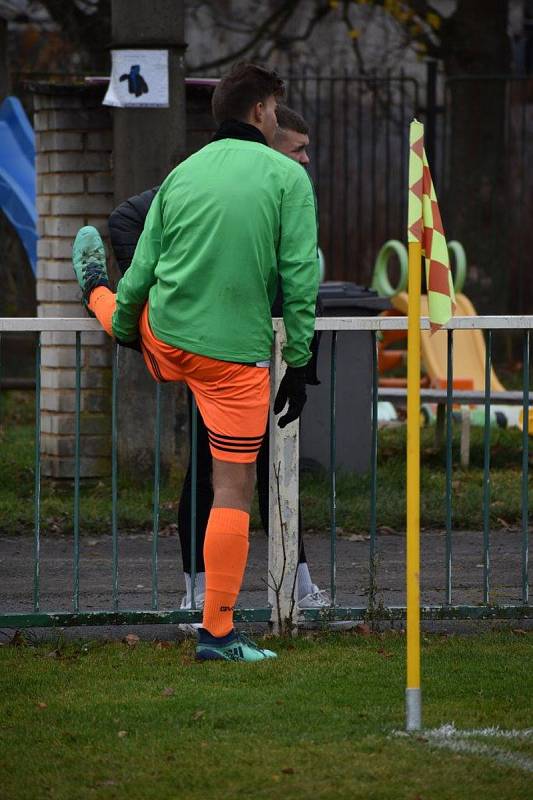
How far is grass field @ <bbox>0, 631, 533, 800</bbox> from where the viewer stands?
3957mm

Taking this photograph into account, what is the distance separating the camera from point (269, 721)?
451 cm

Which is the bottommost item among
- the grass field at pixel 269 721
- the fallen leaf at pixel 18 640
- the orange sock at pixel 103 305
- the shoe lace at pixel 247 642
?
the fallen leaf at pixel 18 640

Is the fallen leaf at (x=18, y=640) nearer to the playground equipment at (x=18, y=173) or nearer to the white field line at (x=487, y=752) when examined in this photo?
the white field line at (x=487, y=752)

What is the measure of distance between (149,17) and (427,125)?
7806mm

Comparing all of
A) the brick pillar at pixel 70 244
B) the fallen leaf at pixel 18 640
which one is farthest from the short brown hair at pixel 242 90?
the brick pillar at pixel 70 244

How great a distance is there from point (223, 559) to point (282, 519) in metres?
0.44

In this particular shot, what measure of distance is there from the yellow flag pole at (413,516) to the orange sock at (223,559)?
91 cm

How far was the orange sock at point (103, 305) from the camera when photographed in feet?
17.5

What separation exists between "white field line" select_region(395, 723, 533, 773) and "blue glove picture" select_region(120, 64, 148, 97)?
4744mm

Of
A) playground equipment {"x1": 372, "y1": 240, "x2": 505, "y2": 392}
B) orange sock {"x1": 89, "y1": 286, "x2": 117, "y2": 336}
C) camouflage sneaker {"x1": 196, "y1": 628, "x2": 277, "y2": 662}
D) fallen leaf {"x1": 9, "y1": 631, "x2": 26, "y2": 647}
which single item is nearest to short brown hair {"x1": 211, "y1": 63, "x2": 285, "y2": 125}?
orange sock {"x1": 89, "y1": 286, "x2": 117, "y2": 336}

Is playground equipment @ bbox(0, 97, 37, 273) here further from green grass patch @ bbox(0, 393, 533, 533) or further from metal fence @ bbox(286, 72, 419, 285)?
metal fence @ bbox(286, 72, 419, 285)

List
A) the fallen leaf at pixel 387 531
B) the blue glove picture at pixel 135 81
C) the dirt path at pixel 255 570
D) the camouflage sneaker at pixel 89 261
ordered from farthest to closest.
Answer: the blue glove picture at pixel 135 81 < the fallen leaf at pixel 387 531 < the dirt path at pixel 255 570 < the camouflage sneaker at pixel 89 261

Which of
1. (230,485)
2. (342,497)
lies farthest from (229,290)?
(342,497)

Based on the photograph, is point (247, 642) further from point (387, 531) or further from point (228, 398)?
point (387, 531)
